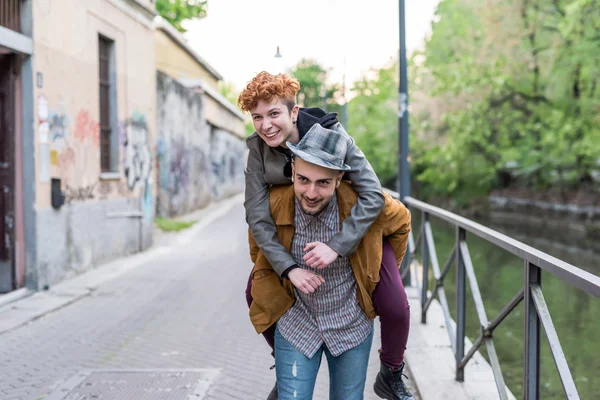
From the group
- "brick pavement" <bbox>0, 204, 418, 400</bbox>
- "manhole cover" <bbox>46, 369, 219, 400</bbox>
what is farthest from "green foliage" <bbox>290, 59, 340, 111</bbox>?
"manhole cover" <bbox>46, 369, 219, 400</bbox>

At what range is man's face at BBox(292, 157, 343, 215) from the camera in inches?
103

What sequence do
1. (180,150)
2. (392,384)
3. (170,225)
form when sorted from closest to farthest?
(392,384), (170,225), (180,150)

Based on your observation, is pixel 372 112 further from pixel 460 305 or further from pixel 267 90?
pixel 267 90

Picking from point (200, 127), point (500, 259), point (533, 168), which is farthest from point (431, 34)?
point (500, 259)

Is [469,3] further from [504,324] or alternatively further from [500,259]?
[504,324]

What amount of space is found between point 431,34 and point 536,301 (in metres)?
34.2

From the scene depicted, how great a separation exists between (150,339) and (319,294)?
151 inches

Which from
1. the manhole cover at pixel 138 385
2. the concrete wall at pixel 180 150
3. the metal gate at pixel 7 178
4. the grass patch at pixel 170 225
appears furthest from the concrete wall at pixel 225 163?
the manhole cover at pixel 138 385

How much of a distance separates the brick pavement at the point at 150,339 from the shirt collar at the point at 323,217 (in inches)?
89.2

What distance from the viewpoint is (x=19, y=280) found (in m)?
8.22

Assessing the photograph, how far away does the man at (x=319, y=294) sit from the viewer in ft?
9.09

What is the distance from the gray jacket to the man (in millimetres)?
42

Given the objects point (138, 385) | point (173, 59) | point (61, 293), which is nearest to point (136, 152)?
point (61, 293)

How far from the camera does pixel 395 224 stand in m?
2.87
